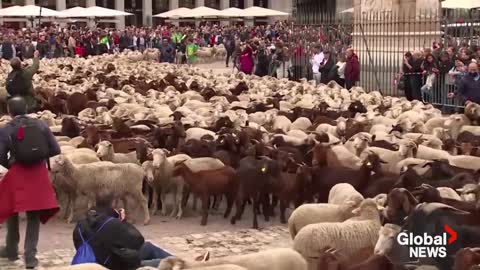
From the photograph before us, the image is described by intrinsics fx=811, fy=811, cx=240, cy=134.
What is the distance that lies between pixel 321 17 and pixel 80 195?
19.5 metres

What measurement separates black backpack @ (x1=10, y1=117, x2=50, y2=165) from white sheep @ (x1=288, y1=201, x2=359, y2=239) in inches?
121

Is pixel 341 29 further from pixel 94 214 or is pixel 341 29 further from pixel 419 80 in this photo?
pixel 94 214

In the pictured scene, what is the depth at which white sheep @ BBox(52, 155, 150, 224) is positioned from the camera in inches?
472

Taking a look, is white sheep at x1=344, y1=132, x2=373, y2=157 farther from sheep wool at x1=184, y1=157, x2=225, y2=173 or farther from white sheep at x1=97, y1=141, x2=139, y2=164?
white sheep at x1=97, y1=141, x2=139, y2=164

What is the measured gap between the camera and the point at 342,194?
421 inches

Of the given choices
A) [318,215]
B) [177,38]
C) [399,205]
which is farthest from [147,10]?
[399,205]

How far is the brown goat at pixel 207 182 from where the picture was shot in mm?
12383

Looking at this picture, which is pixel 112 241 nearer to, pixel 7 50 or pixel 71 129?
pixel 71 129

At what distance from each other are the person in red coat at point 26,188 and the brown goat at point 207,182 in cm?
317

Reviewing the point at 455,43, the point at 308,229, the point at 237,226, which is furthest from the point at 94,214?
the point at 455,43

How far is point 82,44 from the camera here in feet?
154

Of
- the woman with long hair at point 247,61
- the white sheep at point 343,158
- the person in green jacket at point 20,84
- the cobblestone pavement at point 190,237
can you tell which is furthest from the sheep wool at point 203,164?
the woman with long hair at point 247,61

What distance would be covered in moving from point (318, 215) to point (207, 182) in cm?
306

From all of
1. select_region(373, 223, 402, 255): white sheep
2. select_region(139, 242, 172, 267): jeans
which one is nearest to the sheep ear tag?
select_region(139, 242, 172, 267): jeans
